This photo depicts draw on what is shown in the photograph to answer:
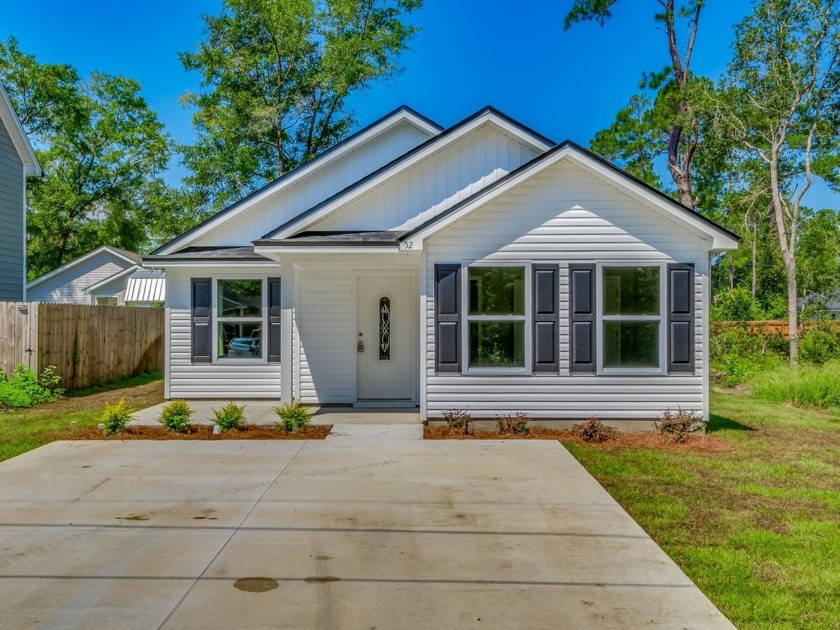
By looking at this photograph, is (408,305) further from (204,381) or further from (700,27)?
(700,27)

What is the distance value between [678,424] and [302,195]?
7.68 meters

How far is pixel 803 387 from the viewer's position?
11.4 meters

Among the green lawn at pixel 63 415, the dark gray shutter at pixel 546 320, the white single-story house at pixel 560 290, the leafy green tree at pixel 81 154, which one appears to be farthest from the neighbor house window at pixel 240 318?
the leafy green tree at pixel 81 154

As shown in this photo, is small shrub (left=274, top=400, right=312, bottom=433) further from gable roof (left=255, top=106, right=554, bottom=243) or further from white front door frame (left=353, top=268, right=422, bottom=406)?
gable roof (left=255, top=106, right=554, bottom=243)

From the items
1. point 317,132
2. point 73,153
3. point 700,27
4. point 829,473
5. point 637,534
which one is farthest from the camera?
point 73,153

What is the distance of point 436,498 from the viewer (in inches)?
209

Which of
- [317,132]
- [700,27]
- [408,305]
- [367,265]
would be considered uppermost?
[700,27]

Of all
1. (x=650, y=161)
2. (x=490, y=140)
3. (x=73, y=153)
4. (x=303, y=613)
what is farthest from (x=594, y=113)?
(x=303, y=613)

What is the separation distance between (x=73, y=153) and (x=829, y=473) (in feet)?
114

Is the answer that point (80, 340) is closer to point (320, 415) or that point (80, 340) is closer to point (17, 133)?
point (17, 133)

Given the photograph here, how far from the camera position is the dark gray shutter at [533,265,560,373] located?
8.14 metres

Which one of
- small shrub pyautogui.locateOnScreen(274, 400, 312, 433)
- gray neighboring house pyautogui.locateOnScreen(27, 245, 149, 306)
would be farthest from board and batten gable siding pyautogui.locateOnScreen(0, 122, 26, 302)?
gray neighboring house pyautogui.locateOnScreen(27, 245, 149, 306)

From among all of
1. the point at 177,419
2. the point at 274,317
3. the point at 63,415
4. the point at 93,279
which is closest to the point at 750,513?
the point at 177,419

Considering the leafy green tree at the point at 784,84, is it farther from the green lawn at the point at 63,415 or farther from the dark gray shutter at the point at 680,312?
the green lawn at the point at 63,415
